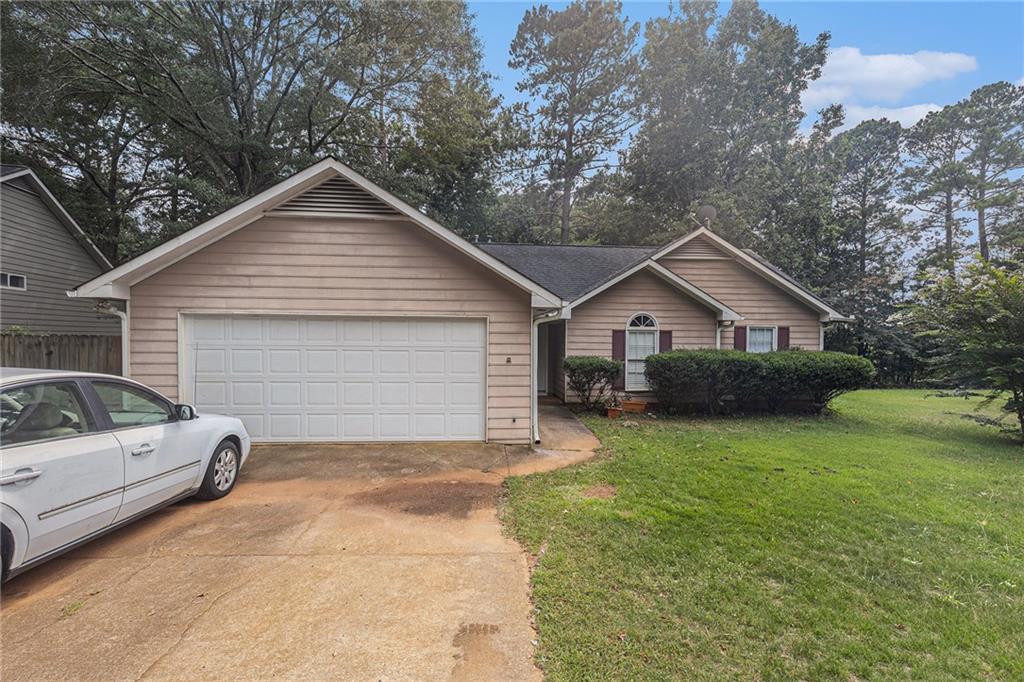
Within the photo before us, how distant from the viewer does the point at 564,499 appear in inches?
205

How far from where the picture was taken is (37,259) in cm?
1316

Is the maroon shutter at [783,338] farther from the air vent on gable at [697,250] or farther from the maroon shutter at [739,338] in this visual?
the air vent on gable at [697,250]

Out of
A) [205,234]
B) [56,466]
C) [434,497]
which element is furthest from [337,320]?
[56,466]

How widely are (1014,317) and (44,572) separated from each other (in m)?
14.5

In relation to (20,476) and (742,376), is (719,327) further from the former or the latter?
(20,476)

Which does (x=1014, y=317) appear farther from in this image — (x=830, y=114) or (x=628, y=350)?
(x=830, y=114)

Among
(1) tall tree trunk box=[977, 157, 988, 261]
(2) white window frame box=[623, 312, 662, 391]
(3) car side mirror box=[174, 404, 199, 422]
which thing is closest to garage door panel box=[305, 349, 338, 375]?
(3) car side mirror box=[174, 404, 199, 422]

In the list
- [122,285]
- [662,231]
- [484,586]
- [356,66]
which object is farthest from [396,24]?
[484,586]

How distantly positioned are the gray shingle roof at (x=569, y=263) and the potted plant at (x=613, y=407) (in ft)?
8.86

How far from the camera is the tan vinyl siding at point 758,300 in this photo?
13.3 metres

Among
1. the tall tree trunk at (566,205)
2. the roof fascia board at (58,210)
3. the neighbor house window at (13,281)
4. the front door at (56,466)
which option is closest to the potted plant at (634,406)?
the front door at (56,466)

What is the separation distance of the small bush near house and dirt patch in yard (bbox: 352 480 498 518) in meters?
5.70

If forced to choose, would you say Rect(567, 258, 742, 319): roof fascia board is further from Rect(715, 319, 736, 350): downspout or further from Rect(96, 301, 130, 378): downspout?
Rect(96, 301, 130, 378): downspout

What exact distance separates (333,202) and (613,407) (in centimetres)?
735
